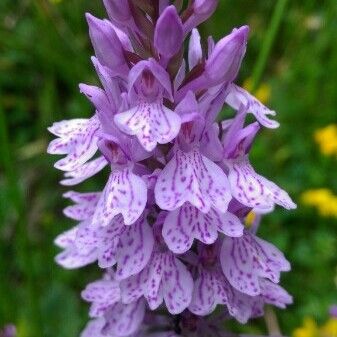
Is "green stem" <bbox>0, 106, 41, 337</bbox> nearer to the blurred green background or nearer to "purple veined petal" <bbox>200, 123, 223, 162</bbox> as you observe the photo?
the blurred green background

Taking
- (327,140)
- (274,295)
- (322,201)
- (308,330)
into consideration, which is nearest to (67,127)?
(274,295)

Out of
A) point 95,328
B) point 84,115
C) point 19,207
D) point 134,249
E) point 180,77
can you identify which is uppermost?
point 84,115

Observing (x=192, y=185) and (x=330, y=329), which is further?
(x=330, y=329)

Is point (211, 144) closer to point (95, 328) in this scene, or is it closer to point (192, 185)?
point (192, 185)

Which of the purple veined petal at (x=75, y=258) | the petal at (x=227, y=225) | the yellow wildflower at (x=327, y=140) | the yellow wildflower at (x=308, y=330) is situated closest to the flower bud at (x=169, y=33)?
the petal at (x=227, y=225)

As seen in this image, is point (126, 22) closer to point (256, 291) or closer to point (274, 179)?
point (256, 291)

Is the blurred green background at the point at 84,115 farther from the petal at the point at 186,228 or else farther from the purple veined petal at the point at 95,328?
the petal at the point at 186,228
